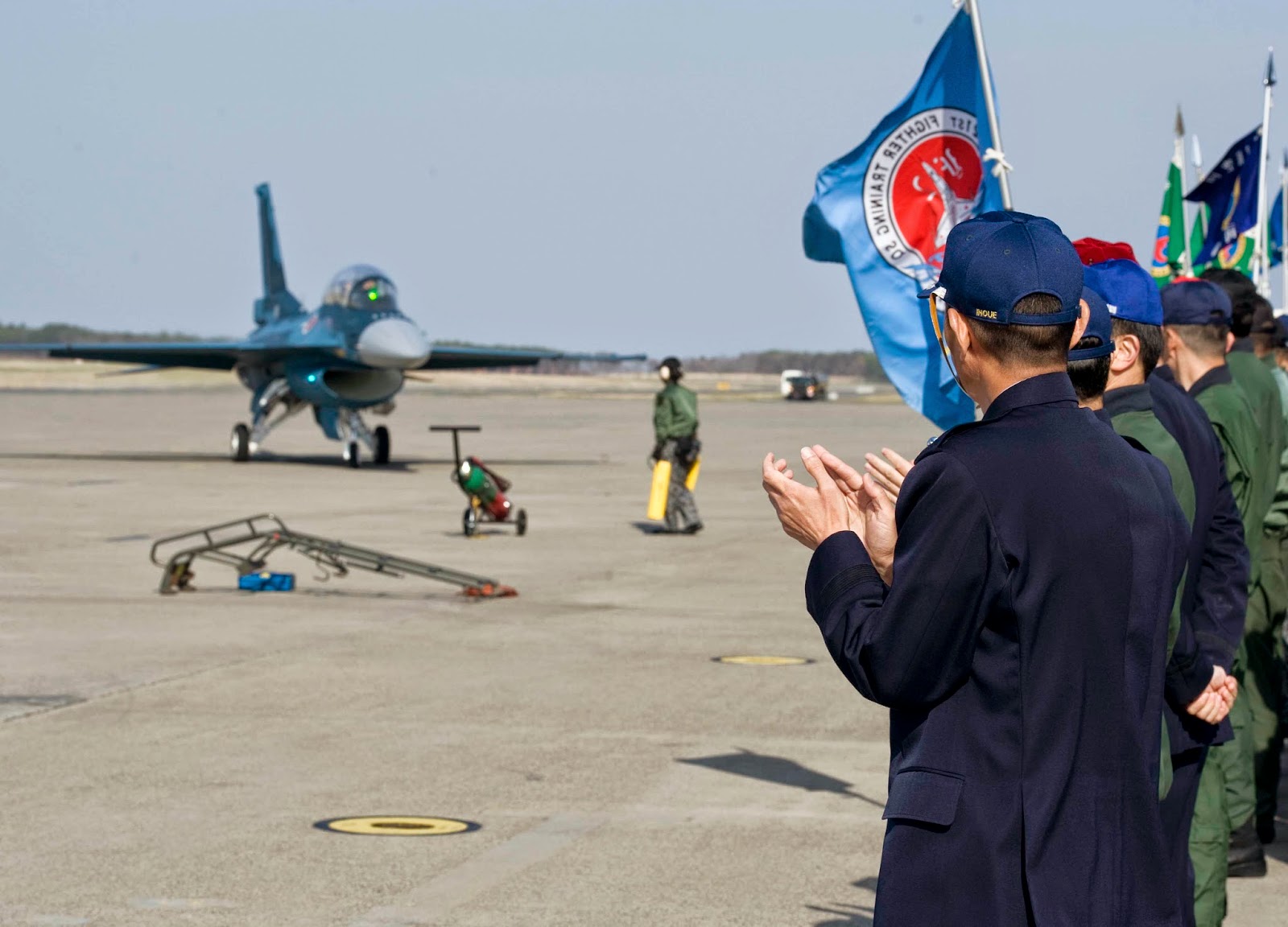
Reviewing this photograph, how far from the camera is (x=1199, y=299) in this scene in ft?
20.0

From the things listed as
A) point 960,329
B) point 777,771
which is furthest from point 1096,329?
point 777,771

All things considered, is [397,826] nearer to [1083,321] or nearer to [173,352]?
[1083,321]

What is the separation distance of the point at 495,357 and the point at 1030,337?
39.1 m

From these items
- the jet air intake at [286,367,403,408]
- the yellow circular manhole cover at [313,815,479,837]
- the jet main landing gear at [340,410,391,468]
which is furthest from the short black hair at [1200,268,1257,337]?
the jet air intake at [286,367,403,408]

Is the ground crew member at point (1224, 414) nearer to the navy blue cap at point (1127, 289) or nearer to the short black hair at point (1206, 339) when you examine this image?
the short black hair at point (1206, 339)

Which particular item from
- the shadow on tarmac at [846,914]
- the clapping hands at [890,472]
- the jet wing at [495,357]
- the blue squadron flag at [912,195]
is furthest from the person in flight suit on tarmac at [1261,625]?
the jet wing at [495,357]

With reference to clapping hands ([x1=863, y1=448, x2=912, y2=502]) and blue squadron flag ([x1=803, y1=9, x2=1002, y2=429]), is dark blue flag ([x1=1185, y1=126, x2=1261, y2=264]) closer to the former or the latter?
blue squadron flag ([x1=803, y1=9, x2=1002, y2=429])

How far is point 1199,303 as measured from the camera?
20.0ft

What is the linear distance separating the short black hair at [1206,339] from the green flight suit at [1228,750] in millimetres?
70

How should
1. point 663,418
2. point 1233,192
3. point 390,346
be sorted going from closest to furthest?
point 1233,192, point 663,418, point 390,346

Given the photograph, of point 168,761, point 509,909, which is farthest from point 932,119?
point 168,761

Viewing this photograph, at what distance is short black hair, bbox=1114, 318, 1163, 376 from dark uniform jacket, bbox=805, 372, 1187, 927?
191cm

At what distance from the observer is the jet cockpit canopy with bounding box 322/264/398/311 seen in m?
33.8

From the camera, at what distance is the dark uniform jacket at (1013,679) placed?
276cm
